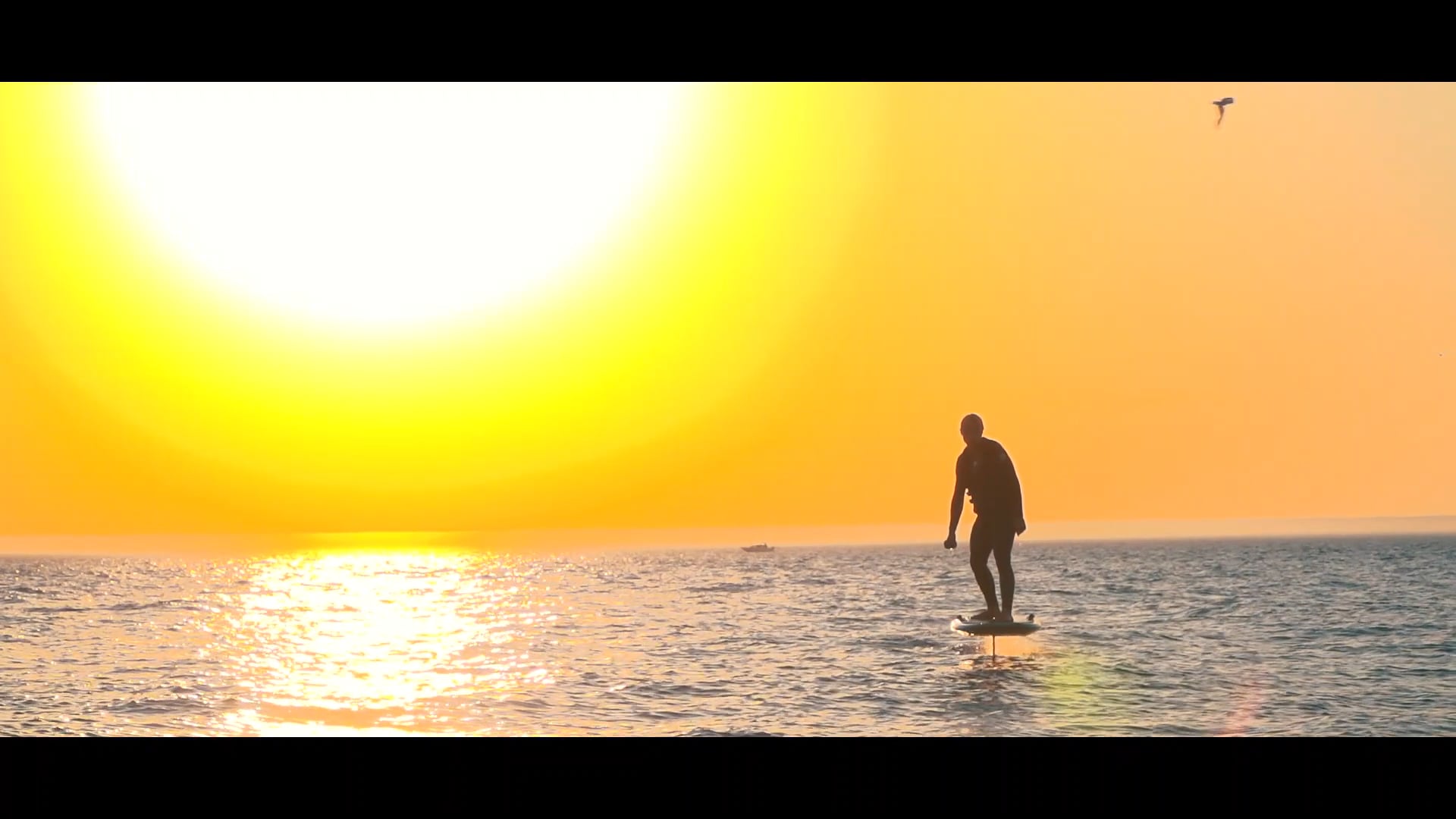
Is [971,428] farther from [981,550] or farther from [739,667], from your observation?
[739,667]

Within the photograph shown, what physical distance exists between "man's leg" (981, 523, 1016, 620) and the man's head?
45.4 inches

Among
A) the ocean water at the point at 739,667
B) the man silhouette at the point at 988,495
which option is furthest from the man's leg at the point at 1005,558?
the ocean water at the point at 739,667

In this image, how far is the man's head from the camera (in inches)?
626

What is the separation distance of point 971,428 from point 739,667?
21.1 ft

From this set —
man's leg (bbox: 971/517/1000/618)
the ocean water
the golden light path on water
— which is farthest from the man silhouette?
the golden light path on water

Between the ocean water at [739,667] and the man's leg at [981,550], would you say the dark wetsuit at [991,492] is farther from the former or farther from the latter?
the ocean water at [739,667]

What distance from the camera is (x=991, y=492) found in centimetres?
1627

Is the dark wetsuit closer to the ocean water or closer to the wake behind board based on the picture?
the wake behind board

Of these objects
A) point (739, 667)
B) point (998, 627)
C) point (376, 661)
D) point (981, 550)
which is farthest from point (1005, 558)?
point (376, 661)

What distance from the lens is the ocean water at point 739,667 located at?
586 inches
